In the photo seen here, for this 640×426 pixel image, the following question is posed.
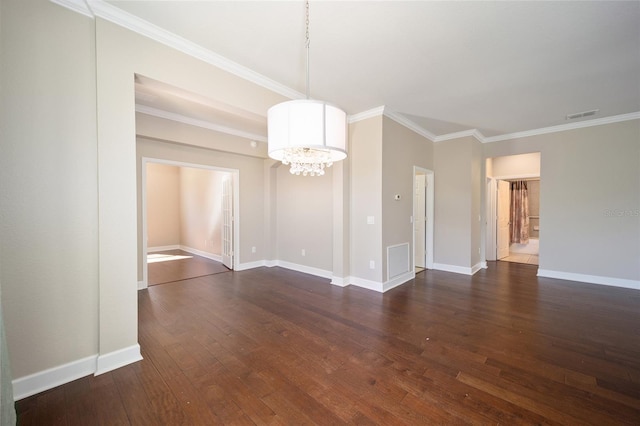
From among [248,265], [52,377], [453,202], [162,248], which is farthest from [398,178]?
[162,248]

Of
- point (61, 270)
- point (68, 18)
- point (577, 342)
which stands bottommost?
point (577, 342)

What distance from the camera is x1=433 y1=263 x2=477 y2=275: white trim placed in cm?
506

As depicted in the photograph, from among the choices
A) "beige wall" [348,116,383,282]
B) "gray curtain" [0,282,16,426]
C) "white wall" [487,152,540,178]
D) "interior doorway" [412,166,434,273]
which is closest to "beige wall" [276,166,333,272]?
"beige wall" [348,116,383,282]

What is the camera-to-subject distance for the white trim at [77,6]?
1906mm

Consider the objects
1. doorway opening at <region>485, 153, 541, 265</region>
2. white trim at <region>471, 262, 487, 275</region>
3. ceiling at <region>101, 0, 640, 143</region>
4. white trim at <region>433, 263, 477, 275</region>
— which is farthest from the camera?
doorway opening at <region>485, 153, 541, 265</region>

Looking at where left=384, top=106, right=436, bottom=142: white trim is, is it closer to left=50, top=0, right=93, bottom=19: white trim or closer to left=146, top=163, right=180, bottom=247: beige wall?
left=50, top=0, right=93, bottom=19: white trim

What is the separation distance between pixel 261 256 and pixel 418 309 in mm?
3658

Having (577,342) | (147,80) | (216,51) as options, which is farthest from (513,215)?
(147,80)

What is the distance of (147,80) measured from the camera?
2342mm

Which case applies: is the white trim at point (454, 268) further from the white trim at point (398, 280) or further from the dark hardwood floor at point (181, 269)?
the dark hardwood floor at point (181, 269)

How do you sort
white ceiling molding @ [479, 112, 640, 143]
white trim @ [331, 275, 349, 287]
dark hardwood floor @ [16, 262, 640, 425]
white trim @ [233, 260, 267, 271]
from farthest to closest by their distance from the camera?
white trim @ [233, 260, 267, 271] → white trim @ [331, 275, 349, 287] → white ceiling molding @ [479, 112, 640, 143] → dark hardwood floor @ [16, 262, 640, 425]

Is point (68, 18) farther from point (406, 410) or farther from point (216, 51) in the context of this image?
point (406, 410)

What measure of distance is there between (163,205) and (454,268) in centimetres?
833

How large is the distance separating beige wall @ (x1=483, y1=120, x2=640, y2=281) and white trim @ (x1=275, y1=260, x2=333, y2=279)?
4.20m
